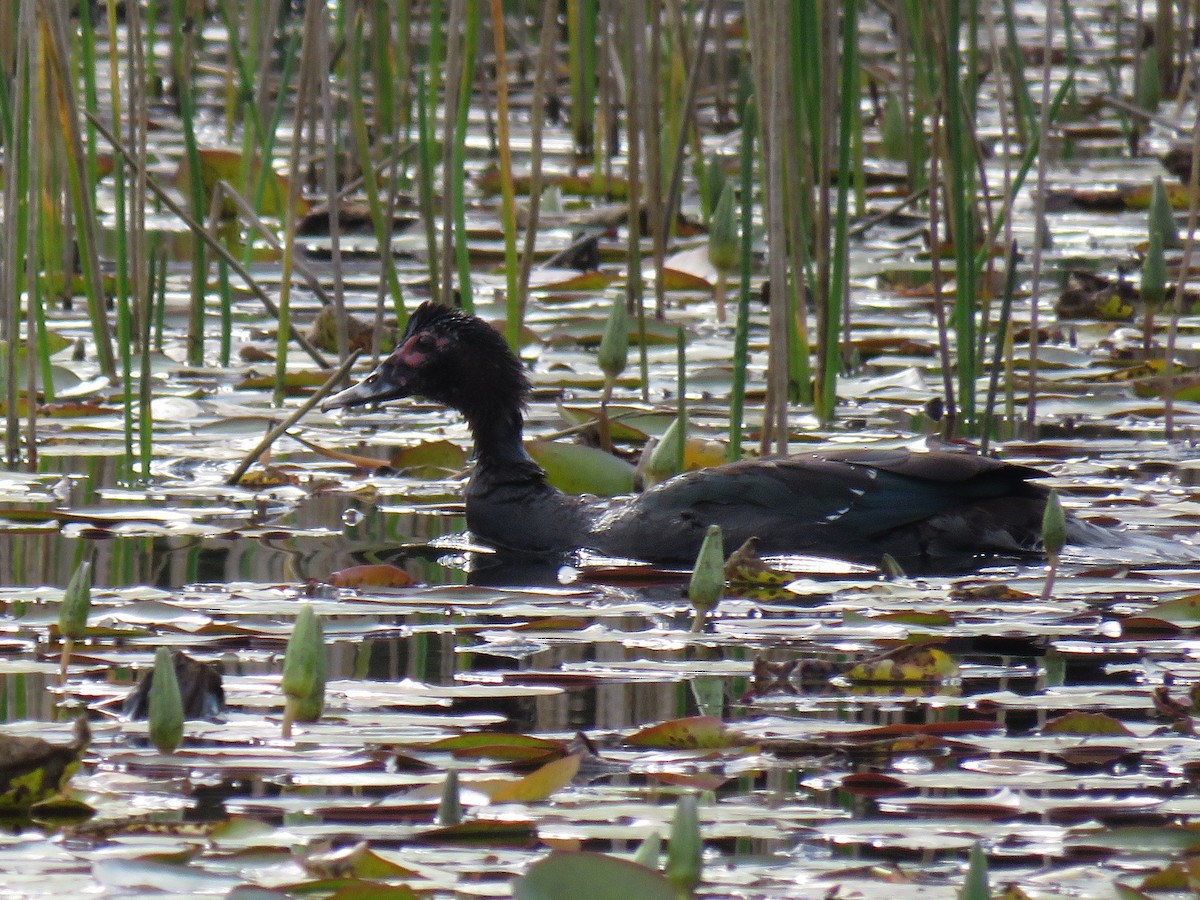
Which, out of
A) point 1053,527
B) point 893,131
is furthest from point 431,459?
point 893,131

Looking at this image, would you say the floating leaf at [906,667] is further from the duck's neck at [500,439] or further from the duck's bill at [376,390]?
the duck's bill at [376,390]

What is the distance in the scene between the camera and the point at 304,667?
10.5 feet

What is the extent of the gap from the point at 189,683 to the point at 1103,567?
2.48 metres

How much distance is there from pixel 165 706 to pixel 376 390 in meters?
3.37

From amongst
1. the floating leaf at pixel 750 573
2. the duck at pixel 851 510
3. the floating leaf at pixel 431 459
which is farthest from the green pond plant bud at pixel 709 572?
the floating leaf at pixel 431 459

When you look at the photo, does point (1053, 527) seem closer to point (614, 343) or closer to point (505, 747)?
point (505, 747)

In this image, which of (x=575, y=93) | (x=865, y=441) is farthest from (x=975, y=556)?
(x=575, y=93)

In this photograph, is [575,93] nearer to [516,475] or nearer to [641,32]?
[641,32]

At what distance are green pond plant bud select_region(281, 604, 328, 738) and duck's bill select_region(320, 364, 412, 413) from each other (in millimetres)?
3105

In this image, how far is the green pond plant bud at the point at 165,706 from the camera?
3010 millimetres

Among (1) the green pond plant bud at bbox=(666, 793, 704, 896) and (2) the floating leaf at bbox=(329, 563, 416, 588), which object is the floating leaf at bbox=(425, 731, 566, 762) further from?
(2) the floating leaf at bbox=(329, 563, 416, 588)

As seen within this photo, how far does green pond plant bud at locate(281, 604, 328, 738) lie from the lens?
3184 millimetres

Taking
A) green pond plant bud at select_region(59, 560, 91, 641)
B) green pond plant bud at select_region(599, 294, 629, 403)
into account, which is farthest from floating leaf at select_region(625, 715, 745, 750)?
green pond plant bud at select_region(599, 294, 629, 403)

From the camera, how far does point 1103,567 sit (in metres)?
4.91
